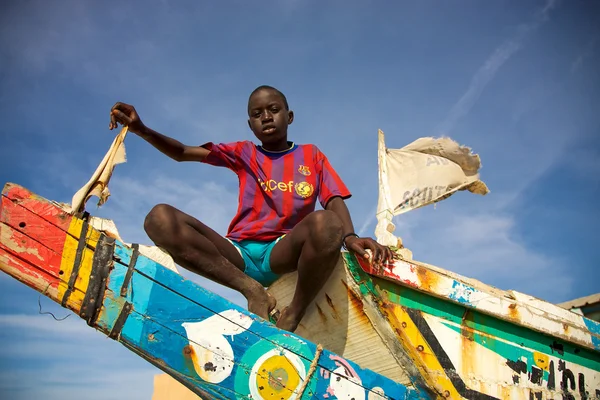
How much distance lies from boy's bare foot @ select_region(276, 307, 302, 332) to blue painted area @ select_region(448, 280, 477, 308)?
2.43 ft

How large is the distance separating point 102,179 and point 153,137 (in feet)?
2.21

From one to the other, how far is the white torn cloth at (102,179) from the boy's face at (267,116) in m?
0.88

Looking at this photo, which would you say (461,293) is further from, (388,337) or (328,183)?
(328,183)

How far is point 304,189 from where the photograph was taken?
7.98 ft

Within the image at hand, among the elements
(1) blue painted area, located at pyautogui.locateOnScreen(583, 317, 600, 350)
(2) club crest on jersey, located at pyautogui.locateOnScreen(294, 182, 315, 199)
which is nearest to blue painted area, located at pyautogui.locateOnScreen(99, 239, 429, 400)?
(2) club crest on jersey, located at pyautogui.locateOnScreen(294, 182, 315, 199)

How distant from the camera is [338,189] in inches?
98.2

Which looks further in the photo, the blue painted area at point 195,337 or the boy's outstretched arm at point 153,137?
the boy's outstretched arm at point 153,137

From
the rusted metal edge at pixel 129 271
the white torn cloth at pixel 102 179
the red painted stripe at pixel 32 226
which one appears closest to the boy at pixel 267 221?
the white torn cloth at pixel 102 179

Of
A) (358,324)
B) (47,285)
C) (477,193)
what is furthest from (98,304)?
(477,193)

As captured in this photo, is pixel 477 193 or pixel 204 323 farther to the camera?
pixel 477 193

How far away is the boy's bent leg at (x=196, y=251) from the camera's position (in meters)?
1.91

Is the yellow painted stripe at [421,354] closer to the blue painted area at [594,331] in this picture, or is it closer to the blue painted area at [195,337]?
the blue painted area at [195,337]

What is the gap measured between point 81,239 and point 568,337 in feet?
7.95

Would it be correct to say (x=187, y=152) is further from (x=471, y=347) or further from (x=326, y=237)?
(x=471, y=347)
